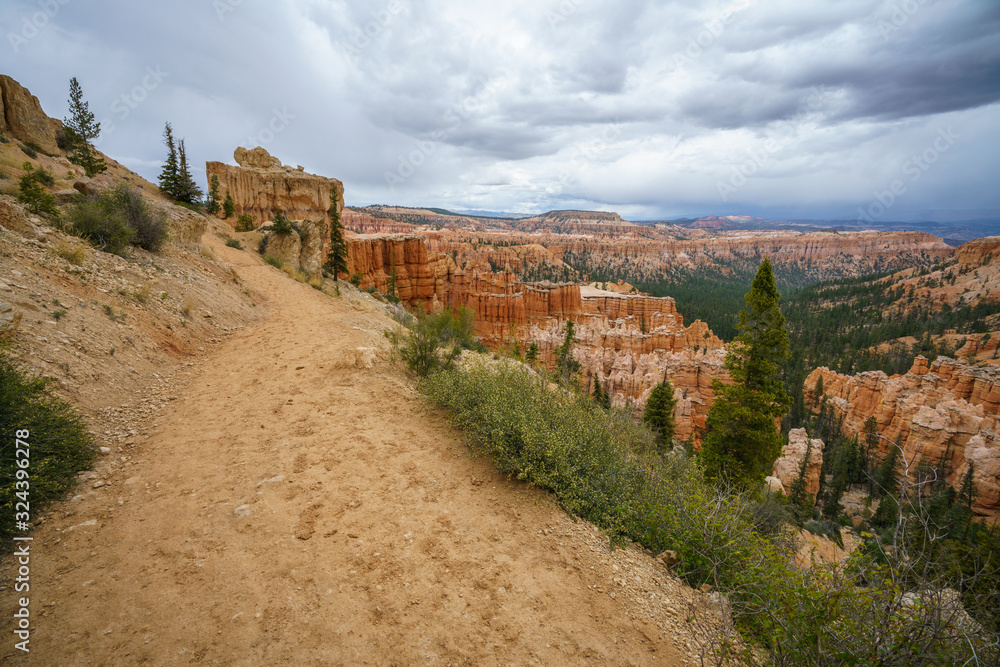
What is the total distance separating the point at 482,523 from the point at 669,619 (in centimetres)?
200

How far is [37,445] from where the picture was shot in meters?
4.06

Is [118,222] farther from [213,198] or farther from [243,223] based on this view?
[213,198]

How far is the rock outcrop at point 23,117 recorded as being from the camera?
57.7 feet

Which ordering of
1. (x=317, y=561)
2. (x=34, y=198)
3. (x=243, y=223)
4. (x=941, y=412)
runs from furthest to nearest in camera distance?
(x=941, y=412)
(x=243, y=223)
(x=34, y=198)
(x=317, y=561)

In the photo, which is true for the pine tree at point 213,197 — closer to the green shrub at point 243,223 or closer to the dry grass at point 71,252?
the green shrub at point 243,223

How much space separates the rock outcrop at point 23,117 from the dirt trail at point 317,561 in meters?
23.7

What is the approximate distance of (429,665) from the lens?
2.89 m

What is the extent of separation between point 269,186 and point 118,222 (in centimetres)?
2851

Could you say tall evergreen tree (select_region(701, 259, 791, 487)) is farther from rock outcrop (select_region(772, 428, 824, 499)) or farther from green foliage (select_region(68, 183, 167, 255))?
green foliage (select_region(68, 183, 167, 255))

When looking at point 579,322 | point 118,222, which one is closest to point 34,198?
point 118,222

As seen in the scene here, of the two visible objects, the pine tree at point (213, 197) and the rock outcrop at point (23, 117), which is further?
the pine tree at point (213, 197)

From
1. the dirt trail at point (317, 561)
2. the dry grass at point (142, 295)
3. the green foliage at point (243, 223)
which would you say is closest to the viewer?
the dirt trail at point (317, 561)

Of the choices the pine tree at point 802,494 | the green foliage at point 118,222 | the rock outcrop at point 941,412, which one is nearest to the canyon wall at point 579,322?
the pine tree at point 802,494

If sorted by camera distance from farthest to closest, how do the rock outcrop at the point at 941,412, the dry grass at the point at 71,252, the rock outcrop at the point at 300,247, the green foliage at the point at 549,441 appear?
1. the rock outcrop at the point at 941,412
2. the rock outcrop at the point at 300,247
3. the dry grass at the point at 71,252
4. the green foliage at the point at 549,441
